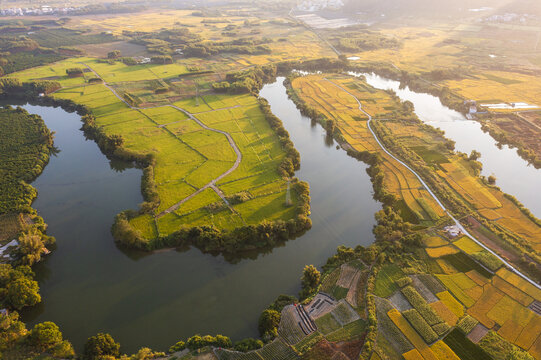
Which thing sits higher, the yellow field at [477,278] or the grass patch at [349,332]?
the yellow field at [477,278]

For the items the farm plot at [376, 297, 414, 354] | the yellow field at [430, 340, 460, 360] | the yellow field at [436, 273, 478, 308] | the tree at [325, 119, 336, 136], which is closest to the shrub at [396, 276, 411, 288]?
the farm plot at [376, 297, 414, 354]

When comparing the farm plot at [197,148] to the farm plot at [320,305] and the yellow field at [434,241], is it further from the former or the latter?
the yellow field at [434,241]

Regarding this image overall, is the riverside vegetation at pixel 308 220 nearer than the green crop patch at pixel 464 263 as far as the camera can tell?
Yes

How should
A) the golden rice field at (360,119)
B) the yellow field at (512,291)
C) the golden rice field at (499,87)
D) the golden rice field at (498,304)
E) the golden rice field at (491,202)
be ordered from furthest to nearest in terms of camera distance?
the golden rice field at (499,87), the golden rice field at (360,119), the golden rice field at (491,202), the yellow field at (512,291), the golden rice field at (498,304)

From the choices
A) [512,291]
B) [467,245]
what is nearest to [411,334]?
[512,291]

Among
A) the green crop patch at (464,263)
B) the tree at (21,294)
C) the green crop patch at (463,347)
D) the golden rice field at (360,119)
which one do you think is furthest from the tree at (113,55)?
the green crop patch at (463,347)

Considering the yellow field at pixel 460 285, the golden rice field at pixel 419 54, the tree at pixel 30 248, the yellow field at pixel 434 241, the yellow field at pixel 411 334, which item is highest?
the golden rice field at pixel 419 54

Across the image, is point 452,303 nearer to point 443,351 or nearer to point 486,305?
point 486,305

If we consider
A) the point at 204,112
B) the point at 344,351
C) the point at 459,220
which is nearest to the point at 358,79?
the point at 204,112
